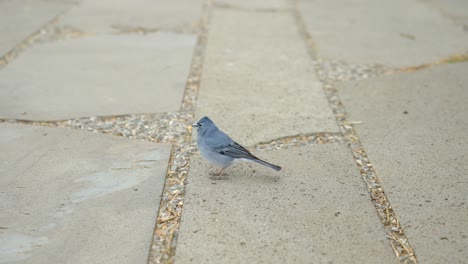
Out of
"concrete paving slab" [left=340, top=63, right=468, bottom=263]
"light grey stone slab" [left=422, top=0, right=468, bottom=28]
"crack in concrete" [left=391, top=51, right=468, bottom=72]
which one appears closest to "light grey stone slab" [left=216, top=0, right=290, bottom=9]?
"light grey stone slab" [left=422, top=0, right=468, bottom=28]

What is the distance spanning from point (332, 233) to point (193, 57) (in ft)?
10.4

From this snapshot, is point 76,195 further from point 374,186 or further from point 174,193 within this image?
point 374,186

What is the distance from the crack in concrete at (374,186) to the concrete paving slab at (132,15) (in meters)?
2.39

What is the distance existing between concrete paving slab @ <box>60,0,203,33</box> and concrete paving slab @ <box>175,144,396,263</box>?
10.2 feet

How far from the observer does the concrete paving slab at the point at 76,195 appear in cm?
287

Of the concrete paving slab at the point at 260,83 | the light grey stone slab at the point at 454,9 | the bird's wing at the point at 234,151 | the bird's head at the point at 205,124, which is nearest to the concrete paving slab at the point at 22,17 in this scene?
the concrete paving slab at the point at 260,83

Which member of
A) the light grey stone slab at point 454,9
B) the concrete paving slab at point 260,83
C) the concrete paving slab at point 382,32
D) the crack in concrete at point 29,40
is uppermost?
the crack in concrete at point 29,40

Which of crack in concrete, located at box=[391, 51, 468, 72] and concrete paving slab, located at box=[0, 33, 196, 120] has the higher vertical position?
concrete paving slab, located at box=[0, 33, 196, 120]

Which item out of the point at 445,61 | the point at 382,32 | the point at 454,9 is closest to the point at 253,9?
the point at 382,32

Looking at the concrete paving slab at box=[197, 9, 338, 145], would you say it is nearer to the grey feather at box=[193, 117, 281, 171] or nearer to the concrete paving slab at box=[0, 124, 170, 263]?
the grey feather at box=[193, 117, 281, 171]

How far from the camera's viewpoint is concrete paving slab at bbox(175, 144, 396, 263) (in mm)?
2842

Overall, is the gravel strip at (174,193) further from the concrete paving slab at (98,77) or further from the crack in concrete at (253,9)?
the crack in concrete at (253,9)

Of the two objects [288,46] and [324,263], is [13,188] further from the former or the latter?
[288,46]

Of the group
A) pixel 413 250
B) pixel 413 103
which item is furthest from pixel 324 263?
pixel 413 103
